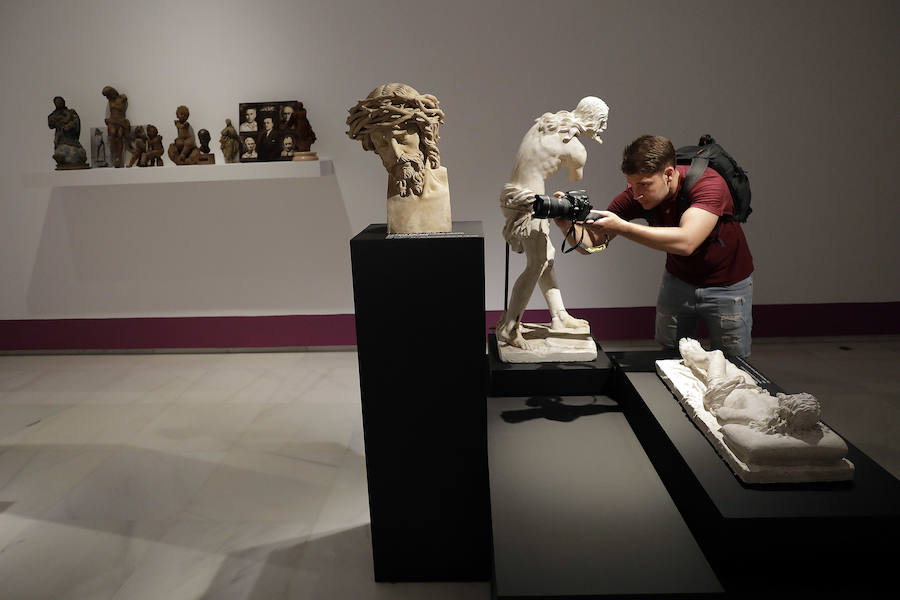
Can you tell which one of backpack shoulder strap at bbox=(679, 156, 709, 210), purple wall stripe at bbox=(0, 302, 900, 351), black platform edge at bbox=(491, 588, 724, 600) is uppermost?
backpack shoulder strap at bbox=(679, 156, 709, 210)

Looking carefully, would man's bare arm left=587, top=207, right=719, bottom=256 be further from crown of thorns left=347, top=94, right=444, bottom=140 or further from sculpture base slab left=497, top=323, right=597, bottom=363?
crown of thorns left=347, top=94, right=444, bottom=140

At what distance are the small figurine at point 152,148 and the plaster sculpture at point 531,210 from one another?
3.29 m

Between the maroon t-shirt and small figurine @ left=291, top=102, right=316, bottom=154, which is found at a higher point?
small figurine @ left=291, top=102, right=316, bottom=154

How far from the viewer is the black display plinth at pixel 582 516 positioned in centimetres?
168

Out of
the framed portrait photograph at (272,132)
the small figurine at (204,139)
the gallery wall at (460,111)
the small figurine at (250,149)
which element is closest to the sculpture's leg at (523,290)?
the gallery wall at (460,111)

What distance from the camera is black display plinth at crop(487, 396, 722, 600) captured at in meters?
1.68

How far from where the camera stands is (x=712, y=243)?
2668 millimetres

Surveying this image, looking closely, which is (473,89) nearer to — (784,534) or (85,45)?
(85,45)

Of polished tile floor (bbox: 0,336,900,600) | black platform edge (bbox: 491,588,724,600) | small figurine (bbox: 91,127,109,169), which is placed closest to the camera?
black platform edge (bbox: 491,588,724,600)

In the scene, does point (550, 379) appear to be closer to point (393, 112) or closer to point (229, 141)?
point (393, 112)

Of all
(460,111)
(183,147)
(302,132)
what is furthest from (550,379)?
(183,147)

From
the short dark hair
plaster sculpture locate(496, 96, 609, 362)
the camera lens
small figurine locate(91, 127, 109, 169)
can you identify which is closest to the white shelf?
small figurine locate(91, 127, 109, 169)

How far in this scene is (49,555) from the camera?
2742 millimetres

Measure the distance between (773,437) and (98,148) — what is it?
205 inches
